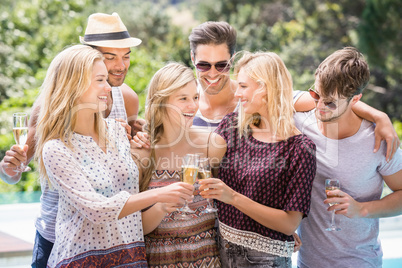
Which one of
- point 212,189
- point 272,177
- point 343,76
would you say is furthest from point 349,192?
point 212,189

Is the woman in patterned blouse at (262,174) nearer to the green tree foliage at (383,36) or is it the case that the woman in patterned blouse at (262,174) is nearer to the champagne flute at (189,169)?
the champagne flute at (189,169)

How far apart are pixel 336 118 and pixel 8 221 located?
468 cm

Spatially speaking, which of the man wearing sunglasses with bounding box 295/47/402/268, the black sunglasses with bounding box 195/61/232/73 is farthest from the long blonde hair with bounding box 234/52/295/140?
the black sunglasses with bounding box 195/61/232/73

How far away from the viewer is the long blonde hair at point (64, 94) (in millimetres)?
2480

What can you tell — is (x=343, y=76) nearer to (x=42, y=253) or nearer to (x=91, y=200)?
(x=91, y=200)

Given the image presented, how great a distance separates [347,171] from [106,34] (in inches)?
71.4

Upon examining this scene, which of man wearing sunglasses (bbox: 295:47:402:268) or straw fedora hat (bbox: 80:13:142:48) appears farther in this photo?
straw fedora hat (bbox: 80:13:142:48)

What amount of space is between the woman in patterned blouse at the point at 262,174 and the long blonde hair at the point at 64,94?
76 centimetres

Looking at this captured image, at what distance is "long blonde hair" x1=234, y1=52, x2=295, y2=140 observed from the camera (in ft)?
9.00

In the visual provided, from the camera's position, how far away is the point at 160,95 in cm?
279

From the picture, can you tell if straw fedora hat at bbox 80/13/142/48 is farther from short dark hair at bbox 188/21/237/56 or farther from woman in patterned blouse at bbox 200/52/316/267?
woman in patterned blouse at bbox 200/52/316/267

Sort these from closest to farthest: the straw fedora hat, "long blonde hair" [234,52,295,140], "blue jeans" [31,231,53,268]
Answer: "long blonde hair" [234,52,295,140], "blue jeans" [31,231,53,268], the straw fedora hat

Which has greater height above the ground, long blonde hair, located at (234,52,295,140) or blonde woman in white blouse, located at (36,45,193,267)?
long blonde hair, located at (234,52,295,140)

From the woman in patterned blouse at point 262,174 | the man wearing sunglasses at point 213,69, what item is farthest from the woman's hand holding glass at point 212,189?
the man wearing sunglasses at point 213,69
